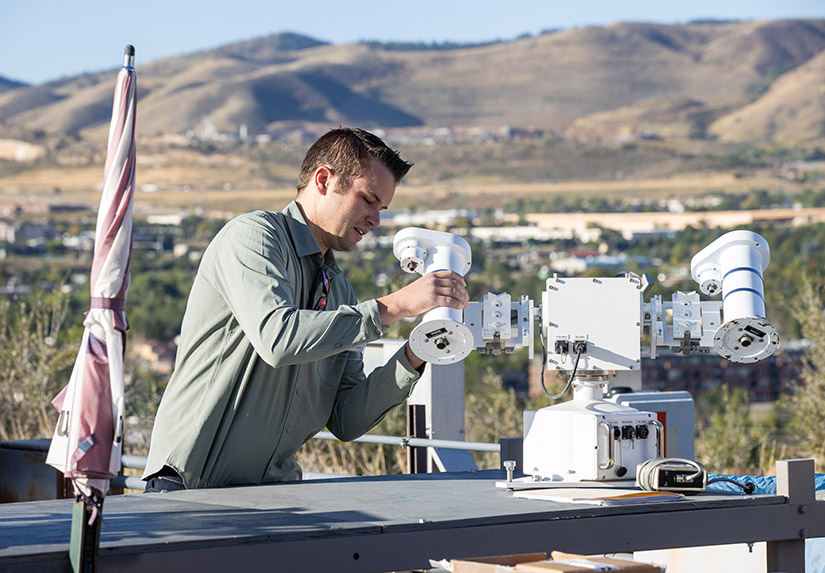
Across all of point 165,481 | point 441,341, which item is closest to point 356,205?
point 441,341

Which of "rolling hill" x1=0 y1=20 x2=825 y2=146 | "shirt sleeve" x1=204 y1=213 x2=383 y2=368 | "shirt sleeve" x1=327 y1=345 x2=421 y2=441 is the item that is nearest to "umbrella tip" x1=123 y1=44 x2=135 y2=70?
"shirt sleeve" x1=204 y1=213 x2=383 y2=368

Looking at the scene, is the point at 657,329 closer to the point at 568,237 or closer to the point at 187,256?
the point at 187,256

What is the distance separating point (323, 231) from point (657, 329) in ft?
2.93

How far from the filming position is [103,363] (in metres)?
2.07

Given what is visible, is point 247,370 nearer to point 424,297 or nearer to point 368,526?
point 424,297

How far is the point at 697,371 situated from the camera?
60.1 m

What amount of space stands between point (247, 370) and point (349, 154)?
2.00 feet

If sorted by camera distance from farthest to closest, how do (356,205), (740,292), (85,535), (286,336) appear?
(356,205)
(740,292)
(286,336)
(85,535)

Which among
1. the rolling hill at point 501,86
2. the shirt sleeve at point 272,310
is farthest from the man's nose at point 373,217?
the rolling hill at point 501,86

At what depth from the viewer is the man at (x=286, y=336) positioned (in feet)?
9.02

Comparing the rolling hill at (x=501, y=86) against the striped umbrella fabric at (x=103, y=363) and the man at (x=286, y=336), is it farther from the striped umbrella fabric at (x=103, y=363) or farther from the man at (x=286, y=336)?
the striped umbrella fabric at (x=103, y=363)

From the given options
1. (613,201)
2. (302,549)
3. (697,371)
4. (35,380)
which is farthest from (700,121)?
(302,549)

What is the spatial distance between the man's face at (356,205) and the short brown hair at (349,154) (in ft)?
0.05

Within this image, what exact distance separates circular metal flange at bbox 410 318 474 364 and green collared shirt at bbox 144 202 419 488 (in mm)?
190
